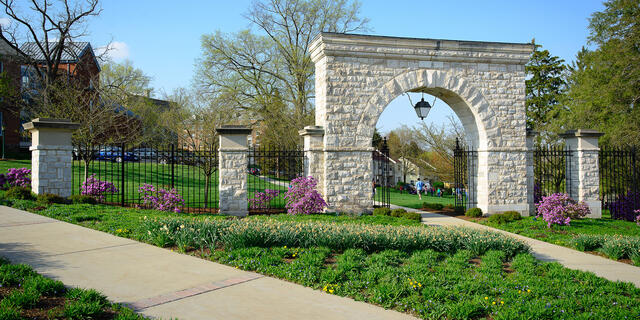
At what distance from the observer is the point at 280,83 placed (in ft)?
88.2

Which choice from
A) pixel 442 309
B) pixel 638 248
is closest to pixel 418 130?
pixel 638 248

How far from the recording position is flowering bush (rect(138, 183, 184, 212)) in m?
11.0

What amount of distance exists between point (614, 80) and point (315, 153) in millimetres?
15030

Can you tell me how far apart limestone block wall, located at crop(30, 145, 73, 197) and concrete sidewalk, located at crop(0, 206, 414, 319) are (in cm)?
457

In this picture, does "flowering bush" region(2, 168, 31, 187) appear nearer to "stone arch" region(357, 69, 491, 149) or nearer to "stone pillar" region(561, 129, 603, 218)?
"stone arch" region(357, 69, 491, 149)

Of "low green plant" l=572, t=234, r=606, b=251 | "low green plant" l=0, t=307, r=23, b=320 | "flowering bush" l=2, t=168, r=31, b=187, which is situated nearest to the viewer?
"low green plant" l=0, t=307, r=23, b=320

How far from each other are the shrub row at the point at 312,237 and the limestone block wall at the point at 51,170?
508cm

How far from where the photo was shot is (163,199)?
11094 mm

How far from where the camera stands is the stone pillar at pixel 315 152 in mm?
11594

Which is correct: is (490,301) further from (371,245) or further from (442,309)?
(371,245)

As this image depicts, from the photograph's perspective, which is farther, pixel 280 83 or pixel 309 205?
pixel 280 83

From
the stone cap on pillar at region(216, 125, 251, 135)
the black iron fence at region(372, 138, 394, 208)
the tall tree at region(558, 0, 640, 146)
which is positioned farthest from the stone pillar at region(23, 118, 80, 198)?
the tall tree at region(558, 0, 640, 146)

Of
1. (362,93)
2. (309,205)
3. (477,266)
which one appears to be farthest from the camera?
(362,93)

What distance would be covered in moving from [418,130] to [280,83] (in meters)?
9.40
